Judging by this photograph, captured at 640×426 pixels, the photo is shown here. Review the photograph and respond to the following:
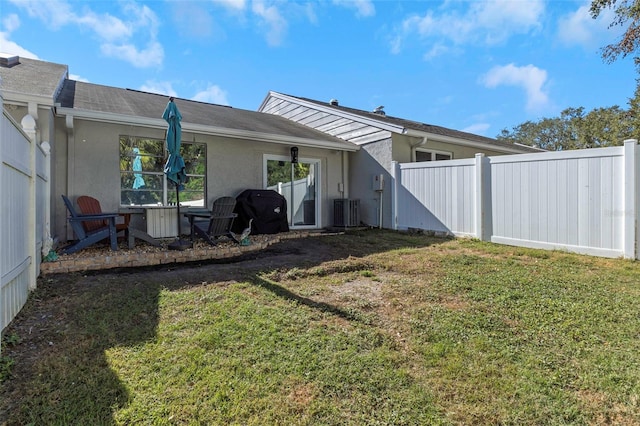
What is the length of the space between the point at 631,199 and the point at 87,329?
7.31 meters

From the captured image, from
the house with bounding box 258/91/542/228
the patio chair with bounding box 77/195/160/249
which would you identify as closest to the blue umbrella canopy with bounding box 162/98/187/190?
the patio chair with bounding box 77/195/160/249

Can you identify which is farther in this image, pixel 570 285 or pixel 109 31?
pixel 109 31

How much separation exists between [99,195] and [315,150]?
18.3ft

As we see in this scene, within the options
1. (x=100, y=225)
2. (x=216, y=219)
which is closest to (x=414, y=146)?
(x=216, y=219)

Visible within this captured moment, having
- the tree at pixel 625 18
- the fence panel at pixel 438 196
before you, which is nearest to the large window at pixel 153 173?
the fence panel at pixel 438 196

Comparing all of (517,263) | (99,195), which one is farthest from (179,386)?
(99,195)

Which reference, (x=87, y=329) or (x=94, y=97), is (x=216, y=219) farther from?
(x=94, y=97)

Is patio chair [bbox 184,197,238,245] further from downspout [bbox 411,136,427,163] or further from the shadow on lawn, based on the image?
downspout [bbox 411,136,427,163]

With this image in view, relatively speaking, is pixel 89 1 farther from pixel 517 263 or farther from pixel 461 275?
pixel 517 263

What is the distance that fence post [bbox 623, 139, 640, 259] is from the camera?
5090 mm

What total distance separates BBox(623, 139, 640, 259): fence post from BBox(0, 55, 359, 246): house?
20.8 feet

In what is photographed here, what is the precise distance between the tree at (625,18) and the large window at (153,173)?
11.7 metres

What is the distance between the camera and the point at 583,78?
59.4ft

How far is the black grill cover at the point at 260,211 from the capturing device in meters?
7.90
